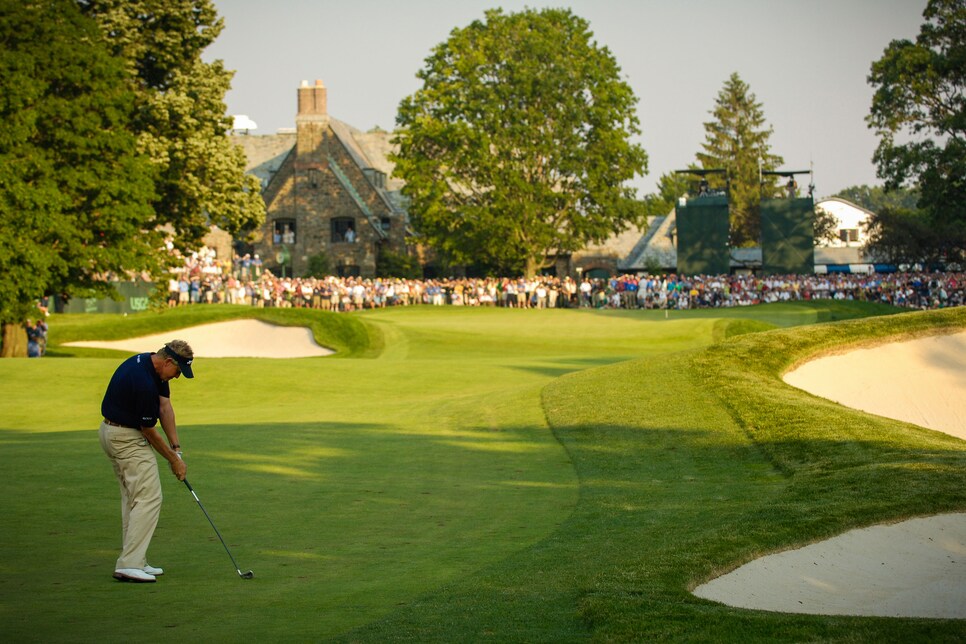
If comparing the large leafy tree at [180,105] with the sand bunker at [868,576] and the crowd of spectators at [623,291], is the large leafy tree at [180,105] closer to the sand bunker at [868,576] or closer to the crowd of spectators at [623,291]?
the crowd of spectators at [623,291]

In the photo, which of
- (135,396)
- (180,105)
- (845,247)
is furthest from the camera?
(845,247)

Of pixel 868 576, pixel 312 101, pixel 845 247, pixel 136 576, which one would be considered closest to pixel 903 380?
pixel 868 576

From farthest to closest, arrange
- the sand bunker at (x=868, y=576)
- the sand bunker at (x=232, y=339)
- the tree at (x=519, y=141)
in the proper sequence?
the tree at (x=519, y=141), the sand bunker at (x=232, y=339), the sand bunker at (x=868, y=576)

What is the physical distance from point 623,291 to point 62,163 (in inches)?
1532

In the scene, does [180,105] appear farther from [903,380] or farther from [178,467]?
[178,467]

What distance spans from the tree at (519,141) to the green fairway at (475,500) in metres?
45.5

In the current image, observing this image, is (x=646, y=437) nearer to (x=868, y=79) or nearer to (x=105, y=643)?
(x=105, y=643)

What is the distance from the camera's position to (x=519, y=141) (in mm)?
74625

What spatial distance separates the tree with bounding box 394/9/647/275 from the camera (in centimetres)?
7400

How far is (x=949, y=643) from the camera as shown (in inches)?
279

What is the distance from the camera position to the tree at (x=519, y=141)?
74000 millimetres

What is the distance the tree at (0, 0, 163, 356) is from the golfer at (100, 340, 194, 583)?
25722 millimetres

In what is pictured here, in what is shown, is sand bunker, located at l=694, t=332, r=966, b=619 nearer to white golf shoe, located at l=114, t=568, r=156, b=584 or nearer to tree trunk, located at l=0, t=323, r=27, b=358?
white golf shoe, located at l=114, t=568, r=156, b=584

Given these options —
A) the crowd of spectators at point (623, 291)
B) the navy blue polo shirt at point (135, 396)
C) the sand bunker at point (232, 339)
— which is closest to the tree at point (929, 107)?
the crowd of spectators at point (623, 291)
